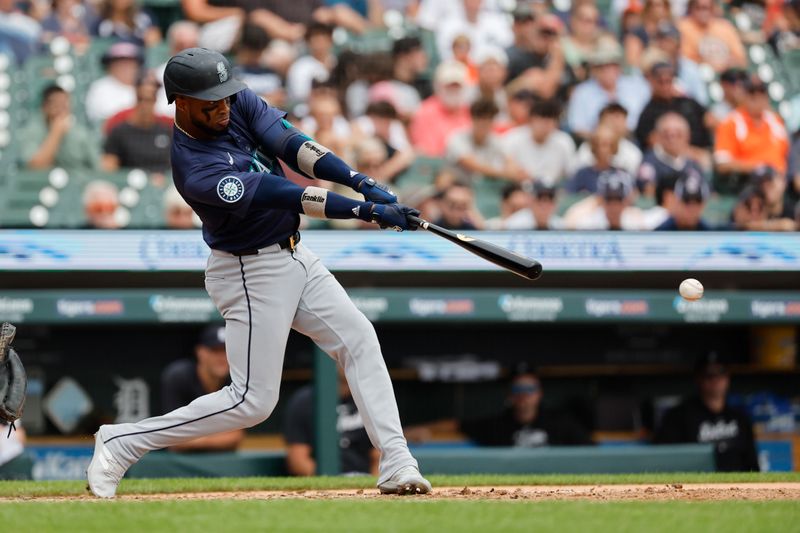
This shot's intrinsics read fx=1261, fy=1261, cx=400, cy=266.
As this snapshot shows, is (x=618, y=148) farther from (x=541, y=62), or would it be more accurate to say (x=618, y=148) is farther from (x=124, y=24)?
(x=124, y=24)

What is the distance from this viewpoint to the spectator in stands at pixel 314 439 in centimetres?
762

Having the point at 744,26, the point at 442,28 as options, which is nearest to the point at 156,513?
the point at 442,28

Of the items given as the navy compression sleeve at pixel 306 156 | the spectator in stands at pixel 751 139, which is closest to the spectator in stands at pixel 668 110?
the spectator in stands at pixel 751 139

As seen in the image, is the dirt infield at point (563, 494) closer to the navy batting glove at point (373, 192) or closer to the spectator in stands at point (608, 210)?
the navy batting glove at point (373, 192)

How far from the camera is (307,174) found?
4.91 meters

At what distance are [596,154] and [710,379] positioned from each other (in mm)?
1899

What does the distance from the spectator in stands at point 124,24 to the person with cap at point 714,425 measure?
15.7ft

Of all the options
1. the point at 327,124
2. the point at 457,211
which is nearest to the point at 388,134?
the point at 327,124

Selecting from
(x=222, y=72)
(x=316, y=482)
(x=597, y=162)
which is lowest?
(x=316, y=482)

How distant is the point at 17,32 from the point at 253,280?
547 cm

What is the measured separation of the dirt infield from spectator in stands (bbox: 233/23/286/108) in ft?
14.7

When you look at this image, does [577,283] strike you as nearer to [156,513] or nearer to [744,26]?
[744,26]

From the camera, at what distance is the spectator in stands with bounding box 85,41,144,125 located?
29.7 ft

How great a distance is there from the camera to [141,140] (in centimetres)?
887
